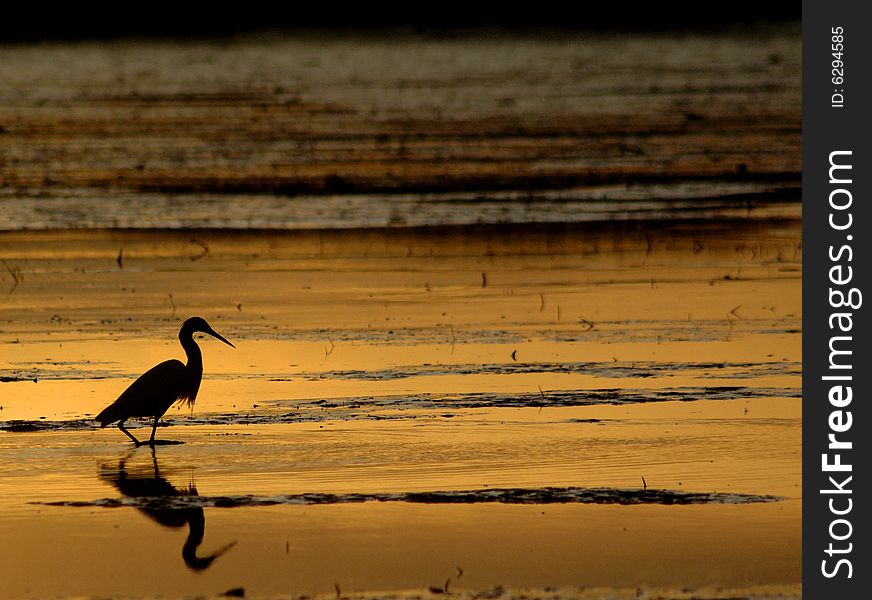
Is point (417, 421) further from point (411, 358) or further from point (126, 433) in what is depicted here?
point (411, 358)

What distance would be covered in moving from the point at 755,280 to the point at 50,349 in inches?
293

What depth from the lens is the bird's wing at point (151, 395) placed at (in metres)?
14.1

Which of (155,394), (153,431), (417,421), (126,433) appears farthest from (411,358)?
(153,431)

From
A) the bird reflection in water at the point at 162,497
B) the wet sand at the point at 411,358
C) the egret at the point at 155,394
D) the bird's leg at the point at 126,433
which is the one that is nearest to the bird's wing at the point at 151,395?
the egret at the point at 155,394

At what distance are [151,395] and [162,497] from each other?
2.35m

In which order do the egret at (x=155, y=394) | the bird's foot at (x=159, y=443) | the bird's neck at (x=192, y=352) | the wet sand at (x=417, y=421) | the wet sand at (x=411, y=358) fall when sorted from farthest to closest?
1. the bird's neck at (x=192, y=352)
2. the egret at (x=155, y=394)
3. the bird's foot at (x=159, y=443)
4. the wet sand at (x=411, y=358)
5. the wet sand at (x=417, y=421)

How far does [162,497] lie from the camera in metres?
12.1

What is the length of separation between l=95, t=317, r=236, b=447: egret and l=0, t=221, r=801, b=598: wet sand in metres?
0.20

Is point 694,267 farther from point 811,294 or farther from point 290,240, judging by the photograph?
point 811,294

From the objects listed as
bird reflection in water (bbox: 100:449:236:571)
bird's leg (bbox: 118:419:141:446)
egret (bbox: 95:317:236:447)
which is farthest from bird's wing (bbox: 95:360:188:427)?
bird reflection in water (bbox: 100:449:236:571)

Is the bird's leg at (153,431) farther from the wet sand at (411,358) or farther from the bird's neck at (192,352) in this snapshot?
the bird's neck at (192,352)

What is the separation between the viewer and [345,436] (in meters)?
13.6

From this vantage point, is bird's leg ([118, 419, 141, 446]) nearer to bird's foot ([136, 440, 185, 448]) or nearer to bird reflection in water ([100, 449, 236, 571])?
bird's foot ([136, 440, 185, 448])

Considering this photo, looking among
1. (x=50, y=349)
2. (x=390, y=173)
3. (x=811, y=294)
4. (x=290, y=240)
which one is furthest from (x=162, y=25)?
(x=811, y=294)
